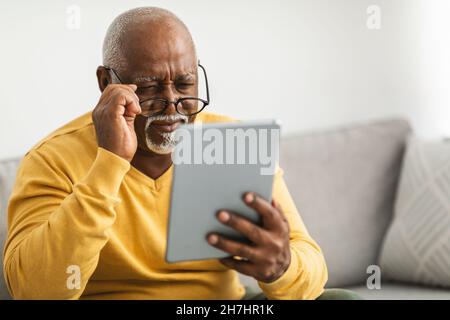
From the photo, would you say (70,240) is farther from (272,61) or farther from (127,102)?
(272,61)

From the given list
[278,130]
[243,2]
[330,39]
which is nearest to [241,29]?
[243,2]

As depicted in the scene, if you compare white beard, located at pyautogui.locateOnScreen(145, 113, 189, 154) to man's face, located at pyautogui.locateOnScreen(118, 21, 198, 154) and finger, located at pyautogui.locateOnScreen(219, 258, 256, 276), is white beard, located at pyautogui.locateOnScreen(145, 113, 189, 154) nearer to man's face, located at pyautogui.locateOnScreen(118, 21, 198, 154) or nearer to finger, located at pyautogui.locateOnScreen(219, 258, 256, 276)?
man's face, located at pyautogui.locateOnScreen(118, 21, 198, 154)

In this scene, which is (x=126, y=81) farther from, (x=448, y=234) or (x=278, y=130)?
(x=448, y=234)

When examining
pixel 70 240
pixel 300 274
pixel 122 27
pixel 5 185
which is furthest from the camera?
pixel 5 185

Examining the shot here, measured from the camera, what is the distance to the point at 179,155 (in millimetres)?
1250

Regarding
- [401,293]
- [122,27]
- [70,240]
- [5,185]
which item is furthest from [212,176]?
[401,293]

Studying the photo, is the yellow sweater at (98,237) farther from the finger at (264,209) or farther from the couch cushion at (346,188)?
the couch cushion at (346,188)

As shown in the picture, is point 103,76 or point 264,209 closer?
point 264,209

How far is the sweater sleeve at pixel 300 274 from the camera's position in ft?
4.90

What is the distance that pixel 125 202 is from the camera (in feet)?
5.28

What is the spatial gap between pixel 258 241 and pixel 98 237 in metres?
→ 0.28

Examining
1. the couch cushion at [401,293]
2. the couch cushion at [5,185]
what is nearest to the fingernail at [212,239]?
the couch cushion at [5,185]

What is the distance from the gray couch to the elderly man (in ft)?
1.70

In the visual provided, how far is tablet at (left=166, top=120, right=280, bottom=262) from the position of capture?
1.24 metres
